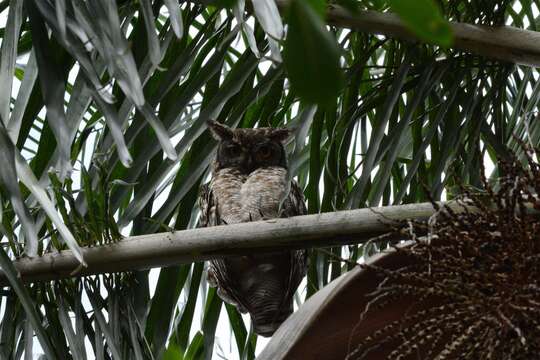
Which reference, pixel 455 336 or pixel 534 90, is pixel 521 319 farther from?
pixel 534 90

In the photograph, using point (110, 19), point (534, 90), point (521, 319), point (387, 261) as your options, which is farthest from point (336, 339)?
point (534, 90)

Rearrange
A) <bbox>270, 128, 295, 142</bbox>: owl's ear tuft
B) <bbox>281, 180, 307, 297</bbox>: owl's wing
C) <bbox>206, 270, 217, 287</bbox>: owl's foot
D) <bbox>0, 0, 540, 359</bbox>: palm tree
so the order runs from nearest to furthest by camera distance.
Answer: <bbox>0, 0, 540, 359</bbox>: palm tree
<bbox>206, 270, 217, 287</bbox>: owl's foot
<bbox>281, 180, 307, 297</bbox>: owl's wing
<bbox>270, 128, 295, 142</bbox>: owl's ear tuft

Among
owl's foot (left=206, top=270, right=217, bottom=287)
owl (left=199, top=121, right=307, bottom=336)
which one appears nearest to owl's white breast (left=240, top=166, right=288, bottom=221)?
owl (left=199, top=121, right=307, bottom=336)

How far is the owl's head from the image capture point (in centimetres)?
263

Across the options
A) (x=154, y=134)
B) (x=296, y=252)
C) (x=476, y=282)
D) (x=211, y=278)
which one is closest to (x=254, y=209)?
(x=296, y=252)

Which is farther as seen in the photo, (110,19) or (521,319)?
(110,19)

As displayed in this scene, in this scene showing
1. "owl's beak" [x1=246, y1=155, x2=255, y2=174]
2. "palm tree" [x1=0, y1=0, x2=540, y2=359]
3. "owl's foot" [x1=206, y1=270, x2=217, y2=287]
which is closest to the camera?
"palm tree" [x1=0, y1=0, x2=540, y2=359]

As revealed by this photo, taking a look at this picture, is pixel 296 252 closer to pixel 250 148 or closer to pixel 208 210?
pixel 208 210

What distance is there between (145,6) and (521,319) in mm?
632

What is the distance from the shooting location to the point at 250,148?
2703 millimetres

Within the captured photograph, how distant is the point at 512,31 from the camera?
1572 millimetres

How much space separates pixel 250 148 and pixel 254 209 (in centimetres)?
36

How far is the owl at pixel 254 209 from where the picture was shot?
2127mm

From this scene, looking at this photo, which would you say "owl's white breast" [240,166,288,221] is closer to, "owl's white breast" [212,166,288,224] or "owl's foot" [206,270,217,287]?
"owl's white breast" [212,166,288,224]
